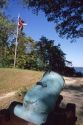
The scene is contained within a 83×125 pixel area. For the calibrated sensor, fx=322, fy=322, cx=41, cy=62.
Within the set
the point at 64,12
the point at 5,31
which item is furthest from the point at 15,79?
the point at 5,31

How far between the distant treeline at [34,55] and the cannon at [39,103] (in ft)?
73.8

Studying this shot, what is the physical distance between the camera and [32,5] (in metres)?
18.9

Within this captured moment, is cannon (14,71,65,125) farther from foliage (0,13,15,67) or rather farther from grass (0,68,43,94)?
foliage (0,13,15,67)

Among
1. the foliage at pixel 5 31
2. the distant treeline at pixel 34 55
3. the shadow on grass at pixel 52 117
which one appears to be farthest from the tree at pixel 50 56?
the shadow on grass at pixel 52 117

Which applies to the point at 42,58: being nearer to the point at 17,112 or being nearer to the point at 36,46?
the point at 36,46

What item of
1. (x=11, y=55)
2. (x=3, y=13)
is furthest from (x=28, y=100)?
(x=3, y=13)

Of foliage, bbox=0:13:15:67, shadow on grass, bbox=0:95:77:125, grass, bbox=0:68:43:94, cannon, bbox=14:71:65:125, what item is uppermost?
foliage, bbox=0:13:15:67

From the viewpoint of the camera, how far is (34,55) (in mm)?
33562

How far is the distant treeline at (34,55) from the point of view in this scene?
103ft

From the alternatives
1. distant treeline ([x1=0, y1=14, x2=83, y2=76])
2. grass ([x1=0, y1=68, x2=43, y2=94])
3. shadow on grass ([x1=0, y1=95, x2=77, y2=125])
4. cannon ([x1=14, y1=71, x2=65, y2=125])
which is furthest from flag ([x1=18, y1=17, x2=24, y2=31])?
cannon ([x1=14, y1=71, x2=65, y2=125])

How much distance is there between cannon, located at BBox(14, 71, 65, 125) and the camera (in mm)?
5816

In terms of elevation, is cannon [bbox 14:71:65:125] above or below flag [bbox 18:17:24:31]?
below

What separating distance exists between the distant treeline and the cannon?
22.5 m

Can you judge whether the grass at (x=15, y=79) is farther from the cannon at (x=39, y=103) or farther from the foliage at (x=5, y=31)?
the foliage at (x=5, y=31)
